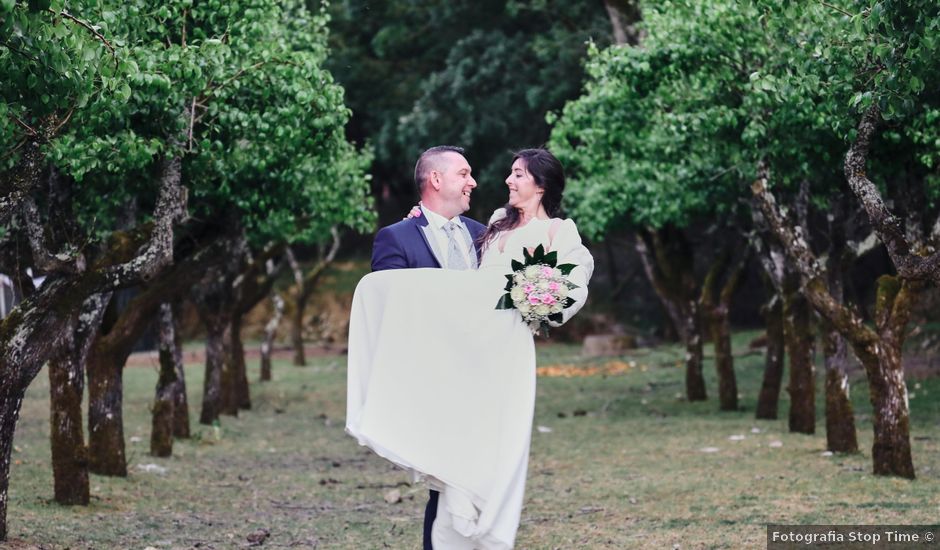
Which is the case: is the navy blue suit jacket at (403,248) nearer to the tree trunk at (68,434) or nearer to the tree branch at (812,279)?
the tree trunk at (68,434)

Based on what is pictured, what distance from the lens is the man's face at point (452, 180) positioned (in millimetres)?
8234

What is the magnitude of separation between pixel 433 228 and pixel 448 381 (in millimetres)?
1038

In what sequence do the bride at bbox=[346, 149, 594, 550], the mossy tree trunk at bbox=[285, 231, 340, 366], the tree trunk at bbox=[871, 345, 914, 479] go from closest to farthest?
the bride at bbox=[346, 149, 594, 550] < the tree trunk at bbox=[871, 345, 914, 479] < the mossy tree trunk at bbox=[285, 231, 340, 366]

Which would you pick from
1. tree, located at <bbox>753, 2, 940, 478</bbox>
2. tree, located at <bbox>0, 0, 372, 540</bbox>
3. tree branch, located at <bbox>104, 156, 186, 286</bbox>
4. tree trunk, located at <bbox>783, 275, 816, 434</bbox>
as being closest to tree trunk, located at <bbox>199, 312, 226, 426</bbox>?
tree, located at <bbox>0, 0, 372, 540</bbox>

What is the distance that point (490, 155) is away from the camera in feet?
118

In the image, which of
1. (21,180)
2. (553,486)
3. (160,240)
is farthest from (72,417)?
(553,486)

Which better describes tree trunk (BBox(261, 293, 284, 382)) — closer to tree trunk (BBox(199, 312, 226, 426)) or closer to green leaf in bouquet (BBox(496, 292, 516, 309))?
tree trunk (BBox(199, 312, 226, 426))

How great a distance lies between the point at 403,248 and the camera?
26.9 ft

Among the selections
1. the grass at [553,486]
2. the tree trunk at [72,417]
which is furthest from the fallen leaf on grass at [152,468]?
the tree trunk at [72,417]

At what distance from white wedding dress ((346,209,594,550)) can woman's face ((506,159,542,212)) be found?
34 centimetres

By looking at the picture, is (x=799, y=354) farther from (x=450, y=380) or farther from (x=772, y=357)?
(x=450, y=380)

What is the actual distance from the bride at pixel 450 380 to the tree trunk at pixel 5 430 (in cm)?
486

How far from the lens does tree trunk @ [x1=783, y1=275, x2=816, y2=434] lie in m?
19.3

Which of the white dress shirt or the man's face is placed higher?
the man's face
